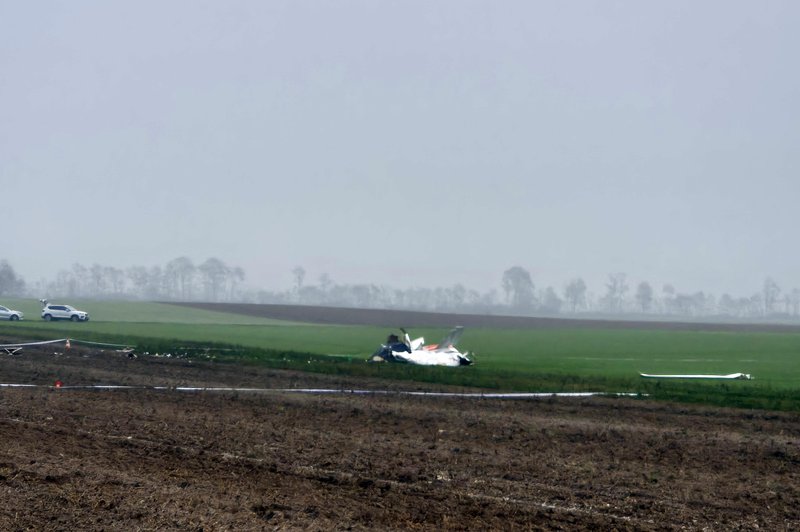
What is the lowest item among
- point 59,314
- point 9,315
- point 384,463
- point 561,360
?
point 384,463

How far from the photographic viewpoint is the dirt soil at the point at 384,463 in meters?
9.91

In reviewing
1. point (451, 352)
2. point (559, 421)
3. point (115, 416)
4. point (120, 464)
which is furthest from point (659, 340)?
point (120, 464)

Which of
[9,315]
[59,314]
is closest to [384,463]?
[59,314]

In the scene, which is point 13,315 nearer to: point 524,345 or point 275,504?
point 524,345

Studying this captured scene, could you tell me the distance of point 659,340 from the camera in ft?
182

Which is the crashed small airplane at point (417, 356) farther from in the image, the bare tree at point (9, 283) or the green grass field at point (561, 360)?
the bare tree at point (9, 283)

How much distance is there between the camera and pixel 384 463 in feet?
42.3

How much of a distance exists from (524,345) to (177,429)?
1292 inches

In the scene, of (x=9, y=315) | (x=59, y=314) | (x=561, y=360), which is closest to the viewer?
(x=561, y=360)

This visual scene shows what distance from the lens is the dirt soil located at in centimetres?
991

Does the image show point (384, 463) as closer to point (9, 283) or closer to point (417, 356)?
point (417, 356)

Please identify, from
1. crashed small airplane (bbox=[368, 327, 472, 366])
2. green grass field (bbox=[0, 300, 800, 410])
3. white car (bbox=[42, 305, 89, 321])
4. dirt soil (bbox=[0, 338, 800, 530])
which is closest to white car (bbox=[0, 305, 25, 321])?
white car (bbox=[42, 305, 89, 321])

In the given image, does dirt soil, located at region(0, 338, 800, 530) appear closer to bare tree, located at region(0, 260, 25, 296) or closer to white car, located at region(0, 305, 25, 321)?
white car, located at region(0, 305, 25, 321)

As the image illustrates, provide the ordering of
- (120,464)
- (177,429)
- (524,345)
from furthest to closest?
1. (524,345)
2. (177,429)
3. (120,464)
